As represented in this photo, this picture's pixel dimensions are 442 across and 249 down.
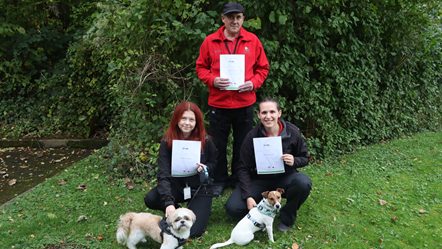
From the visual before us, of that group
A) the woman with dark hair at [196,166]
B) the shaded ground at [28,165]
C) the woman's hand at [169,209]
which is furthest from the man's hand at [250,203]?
the shaded ground at [28,165]

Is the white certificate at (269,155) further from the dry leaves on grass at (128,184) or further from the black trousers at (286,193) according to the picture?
the dry leaves on grass at (128,184)

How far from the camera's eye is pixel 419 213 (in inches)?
128

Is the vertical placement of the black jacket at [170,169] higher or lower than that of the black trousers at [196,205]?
higher

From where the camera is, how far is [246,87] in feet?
10.7

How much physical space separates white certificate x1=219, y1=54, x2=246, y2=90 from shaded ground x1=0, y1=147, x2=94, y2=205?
3.43 metres

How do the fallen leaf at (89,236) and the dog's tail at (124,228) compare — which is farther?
the fallen leaf at (89,236)

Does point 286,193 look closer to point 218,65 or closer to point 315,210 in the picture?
point 315,210

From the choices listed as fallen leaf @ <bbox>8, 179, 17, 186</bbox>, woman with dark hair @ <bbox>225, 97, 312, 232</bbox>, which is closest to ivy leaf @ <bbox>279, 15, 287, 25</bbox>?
woman with dark hair @ <bbox>225, 97, 312, 232</bbox>

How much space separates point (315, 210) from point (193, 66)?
267 cm

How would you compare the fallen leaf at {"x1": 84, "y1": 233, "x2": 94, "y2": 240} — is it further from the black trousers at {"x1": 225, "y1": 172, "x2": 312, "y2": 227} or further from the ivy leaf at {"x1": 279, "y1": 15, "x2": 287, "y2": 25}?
the ivy leaf at {"x1": 279, "y1": 15, "x2": 287, "y2": 25}

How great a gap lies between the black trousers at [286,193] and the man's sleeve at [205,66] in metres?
1.21

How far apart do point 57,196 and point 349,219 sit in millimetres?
3644

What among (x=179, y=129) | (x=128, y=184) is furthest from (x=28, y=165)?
(x=179, y=129)

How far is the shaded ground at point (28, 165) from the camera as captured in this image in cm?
441
